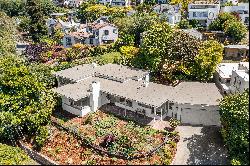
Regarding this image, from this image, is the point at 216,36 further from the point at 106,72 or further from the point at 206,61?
the point at 106,72

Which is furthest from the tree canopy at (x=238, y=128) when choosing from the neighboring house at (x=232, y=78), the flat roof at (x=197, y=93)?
the flat roof at (x=197, y=93)

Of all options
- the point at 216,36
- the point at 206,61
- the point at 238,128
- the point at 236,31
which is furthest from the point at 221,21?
the point at 238,128

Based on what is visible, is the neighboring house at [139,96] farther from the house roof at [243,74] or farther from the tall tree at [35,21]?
the tall tree at [35,21]

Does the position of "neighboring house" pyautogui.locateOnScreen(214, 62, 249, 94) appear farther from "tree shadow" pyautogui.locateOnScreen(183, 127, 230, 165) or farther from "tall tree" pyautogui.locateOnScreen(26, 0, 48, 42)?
"tall tree" pyautogui.locateOnScreen(26, 0, 48, 42)

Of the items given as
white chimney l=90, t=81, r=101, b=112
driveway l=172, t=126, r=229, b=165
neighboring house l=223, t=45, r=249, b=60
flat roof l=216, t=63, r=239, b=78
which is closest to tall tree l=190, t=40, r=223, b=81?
flat roof l=216, t=63, r=239, b=78

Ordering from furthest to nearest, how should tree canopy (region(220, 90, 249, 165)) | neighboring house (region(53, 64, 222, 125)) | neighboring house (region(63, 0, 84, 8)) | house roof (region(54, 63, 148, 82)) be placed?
neighboring house (region(63, 0, 84, 8))
house roof (region(54, 63, 148, 82))
neighboring house (region(53, 64, 222, 125))
tree canopy (region(220, 90, 249, 165))

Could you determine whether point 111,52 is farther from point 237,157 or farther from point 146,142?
point 237,157

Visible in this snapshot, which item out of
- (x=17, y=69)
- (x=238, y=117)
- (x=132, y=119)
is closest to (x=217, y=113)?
(x=238, y=117)
